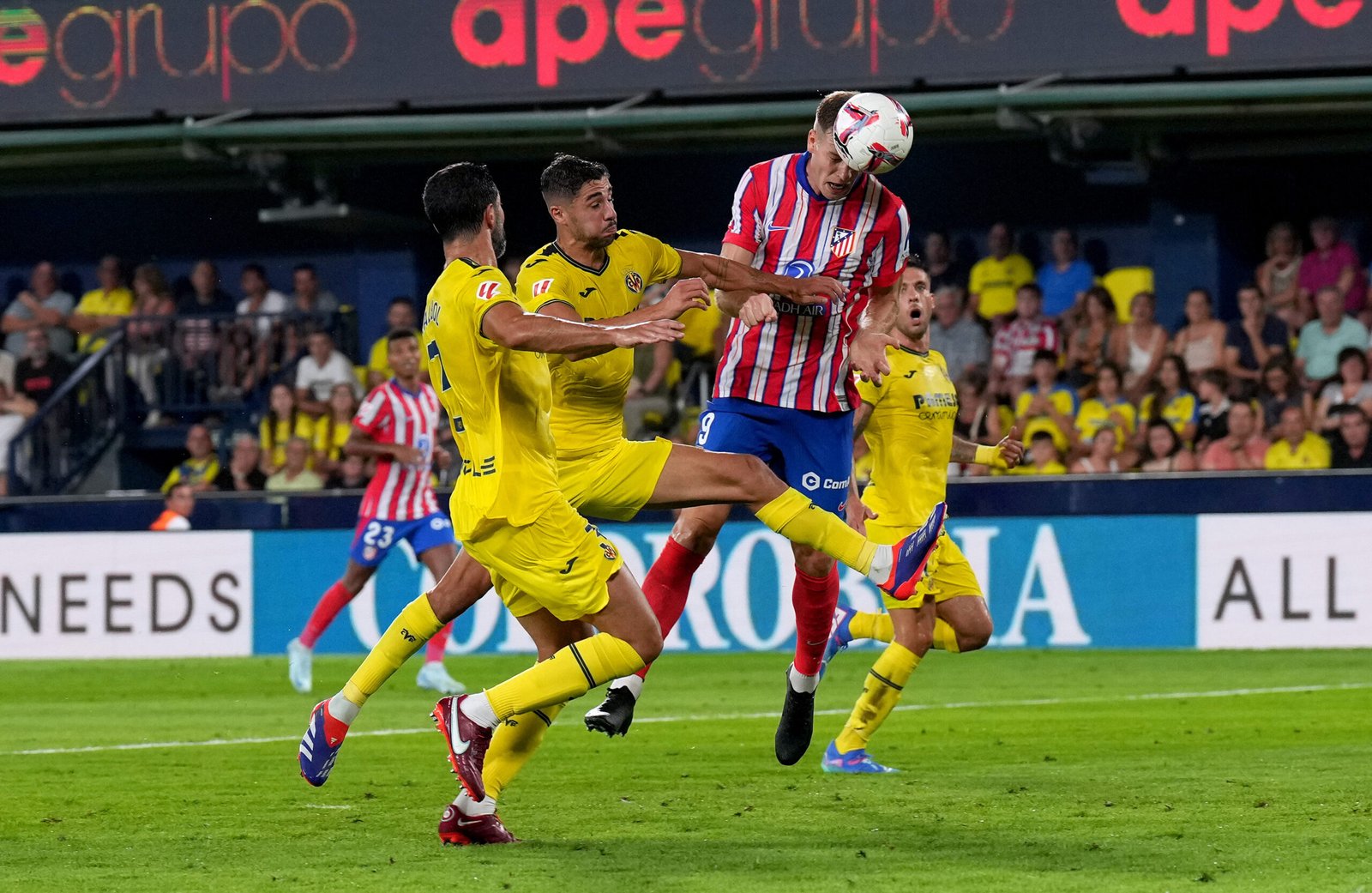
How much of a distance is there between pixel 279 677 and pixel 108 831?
742cm

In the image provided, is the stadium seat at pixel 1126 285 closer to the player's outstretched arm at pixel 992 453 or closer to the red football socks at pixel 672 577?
the player's outstretched arm at pixel 992 453

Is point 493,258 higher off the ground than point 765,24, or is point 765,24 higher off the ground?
point 765,24

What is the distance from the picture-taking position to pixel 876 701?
877 cm

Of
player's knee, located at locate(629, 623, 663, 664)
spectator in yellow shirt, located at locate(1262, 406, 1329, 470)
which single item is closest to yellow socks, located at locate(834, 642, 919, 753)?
player's knee, located at locate(629, 623, 663, 664)

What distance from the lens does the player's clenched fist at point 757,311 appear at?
7152 mm

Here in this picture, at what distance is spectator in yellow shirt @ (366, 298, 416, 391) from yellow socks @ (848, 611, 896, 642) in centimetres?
956

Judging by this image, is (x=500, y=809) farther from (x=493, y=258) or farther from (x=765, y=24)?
(x=765, y=24)

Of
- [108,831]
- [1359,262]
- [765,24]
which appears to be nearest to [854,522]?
[108,831]

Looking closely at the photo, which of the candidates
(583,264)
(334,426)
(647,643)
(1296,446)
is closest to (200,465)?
(334,426)

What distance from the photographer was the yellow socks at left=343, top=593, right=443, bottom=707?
7.16 m

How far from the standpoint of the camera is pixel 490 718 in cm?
662

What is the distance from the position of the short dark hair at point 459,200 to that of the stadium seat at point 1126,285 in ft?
41.0

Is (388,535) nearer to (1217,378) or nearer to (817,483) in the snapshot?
(817,483)

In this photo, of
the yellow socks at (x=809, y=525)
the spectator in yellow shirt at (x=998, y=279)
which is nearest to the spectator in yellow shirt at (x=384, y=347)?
the spectator in yellow shirt at (x=998, y=279)
